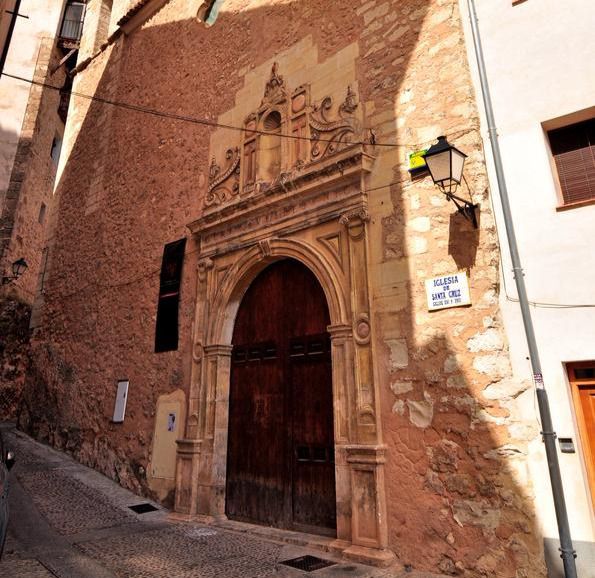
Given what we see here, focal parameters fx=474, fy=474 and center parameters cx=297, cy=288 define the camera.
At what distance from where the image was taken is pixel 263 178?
575 cm

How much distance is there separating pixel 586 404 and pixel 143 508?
4867 millimetres

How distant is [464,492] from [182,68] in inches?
300

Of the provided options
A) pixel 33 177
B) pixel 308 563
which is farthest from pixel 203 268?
pixel 33 177

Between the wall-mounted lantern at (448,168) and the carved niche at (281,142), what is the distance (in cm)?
124

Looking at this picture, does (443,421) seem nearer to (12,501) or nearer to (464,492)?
(464,492)

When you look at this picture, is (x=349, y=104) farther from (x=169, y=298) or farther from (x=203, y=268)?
(x=169, y=298)

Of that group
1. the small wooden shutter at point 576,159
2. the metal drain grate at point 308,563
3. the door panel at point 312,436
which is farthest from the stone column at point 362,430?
the small wooden shutter at point 576,159

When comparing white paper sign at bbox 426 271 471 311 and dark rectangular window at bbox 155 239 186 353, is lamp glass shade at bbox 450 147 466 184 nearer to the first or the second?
white paper sign at bbox 426 271 471 311

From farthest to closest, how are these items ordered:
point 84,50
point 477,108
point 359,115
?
point 84,50
point 359,115
point 477,108

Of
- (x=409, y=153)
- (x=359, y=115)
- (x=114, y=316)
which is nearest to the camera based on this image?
(x=409, y=153)

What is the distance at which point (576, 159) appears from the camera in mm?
3543

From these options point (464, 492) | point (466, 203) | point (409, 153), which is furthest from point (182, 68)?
point (464, 492)

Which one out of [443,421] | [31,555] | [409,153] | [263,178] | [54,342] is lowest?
[31,555]

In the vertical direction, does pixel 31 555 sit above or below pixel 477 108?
below
